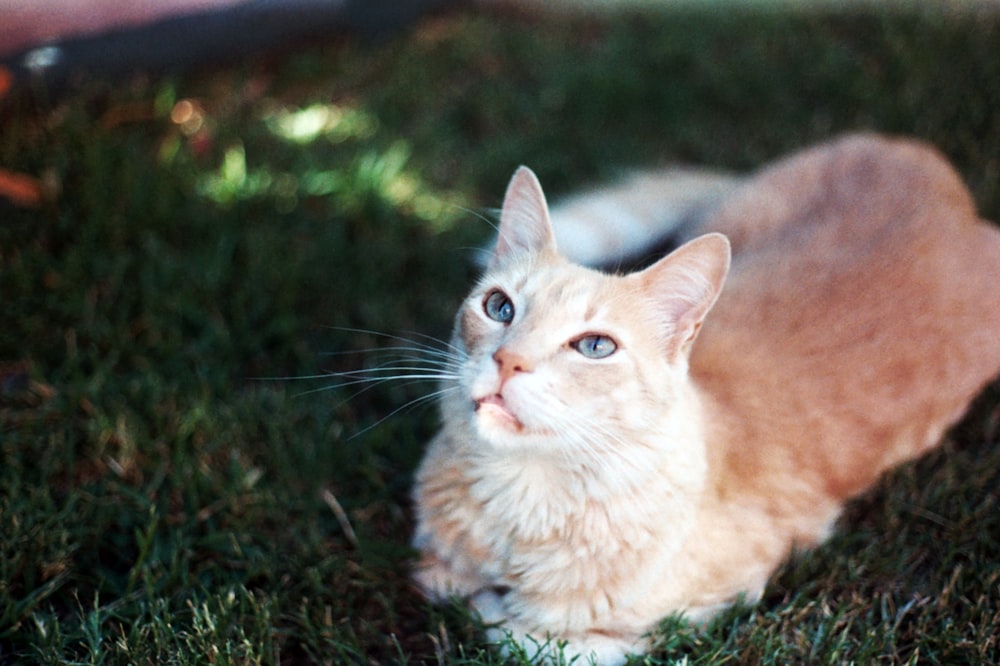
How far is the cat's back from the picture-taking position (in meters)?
2.19

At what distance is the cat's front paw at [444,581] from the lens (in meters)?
2.09

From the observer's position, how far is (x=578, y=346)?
1785mm

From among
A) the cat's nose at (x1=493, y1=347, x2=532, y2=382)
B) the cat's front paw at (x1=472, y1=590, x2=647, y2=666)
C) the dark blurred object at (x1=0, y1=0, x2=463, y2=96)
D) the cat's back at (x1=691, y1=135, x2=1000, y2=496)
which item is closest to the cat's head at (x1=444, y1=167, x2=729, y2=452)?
the cat's nose at (x1=493, y1=347, x2=532, y2=382)

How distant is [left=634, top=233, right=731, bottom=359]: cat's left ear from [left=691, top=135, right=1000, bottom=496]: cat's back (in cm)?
35

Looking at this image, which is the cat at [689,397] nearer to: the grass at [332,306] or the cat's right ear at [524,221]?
the cat's right ear at [524,221]

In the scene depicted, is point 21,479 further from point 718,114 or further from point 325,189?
point 718,114

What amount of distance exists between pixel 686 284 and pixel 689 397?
10.0 inches

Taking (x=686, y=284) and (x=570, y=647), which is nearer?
(x=686, y=284)

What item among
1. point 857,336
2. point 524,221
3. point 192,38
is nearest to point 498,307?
point 524,221

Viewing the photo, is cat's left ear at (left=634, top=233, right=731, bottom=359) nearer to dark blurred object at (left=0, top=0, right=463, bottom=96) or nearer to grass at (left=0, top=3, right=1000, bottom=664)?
grass at (left=0, top=3, right=1000, bottom=664)

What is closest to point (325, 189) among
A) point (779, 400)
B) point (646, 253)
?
point (646, 253)

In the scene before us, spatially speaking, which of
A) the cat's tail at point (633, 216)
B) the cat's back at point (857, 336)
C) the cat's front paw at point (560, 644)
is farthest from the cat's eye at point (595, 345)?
the cat's tail at point (633, 216)

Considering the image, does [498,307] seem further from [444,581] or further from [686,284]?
[444,581]

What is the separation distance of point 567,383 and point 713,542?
61 cm
